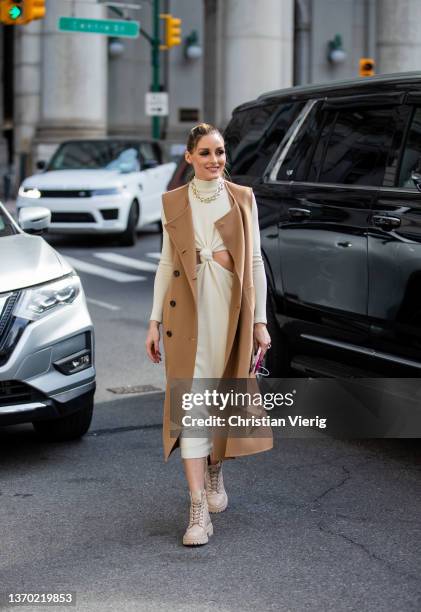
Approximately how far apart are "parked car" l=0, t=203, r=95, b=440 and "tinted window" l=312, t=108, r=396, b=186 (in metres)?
1.59

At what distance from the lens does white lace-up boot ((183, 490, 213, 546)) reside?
209 inches

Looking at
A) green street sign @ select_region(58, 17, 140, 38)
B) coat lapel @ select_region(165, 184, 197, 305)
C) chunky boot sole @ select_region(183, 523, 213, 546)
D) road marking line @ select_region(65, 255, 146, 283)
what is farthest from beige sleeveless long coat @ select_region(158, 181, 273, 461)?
green street sign @ select_region(58, 17, 140, 38)

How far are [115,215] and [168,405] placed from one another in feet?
49.2

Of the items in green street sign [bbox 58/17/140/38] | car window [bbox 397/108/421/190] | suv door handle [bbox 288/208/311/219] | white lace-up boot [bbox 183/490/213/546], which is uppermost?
green street sign [bbox 58/17/140/38]

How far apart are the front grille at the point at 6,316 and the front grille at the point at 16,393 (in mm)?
214

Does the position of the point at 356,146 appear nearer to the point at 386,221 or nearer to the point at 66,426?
the point at 386,221

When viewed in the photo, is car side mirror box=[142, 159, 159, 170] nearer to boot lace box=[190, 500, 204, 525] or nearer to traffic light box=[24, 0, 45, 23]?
traffic light box=[24, 0, 45, 23]

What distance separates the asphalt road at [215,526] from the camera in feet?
15.6

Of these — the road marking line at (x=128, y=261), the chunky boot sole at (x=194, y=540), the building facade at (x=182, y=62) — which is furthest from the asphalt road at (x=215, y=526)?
the building facade at (x=182, y=62)

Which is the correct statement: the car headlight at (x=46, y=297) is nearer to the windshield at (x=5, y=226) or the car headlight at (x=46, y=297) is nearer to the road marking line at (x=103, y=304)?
the windshield at (x=5, y=226)

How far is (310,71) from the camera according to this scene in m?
45.4

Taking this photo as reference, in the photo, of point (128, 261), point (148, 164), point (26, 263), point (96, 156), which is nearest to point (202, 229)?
point (26, 263)

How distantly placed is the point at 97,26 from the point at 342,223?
75.7ft

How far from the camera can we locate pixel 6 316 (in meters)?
6.53
